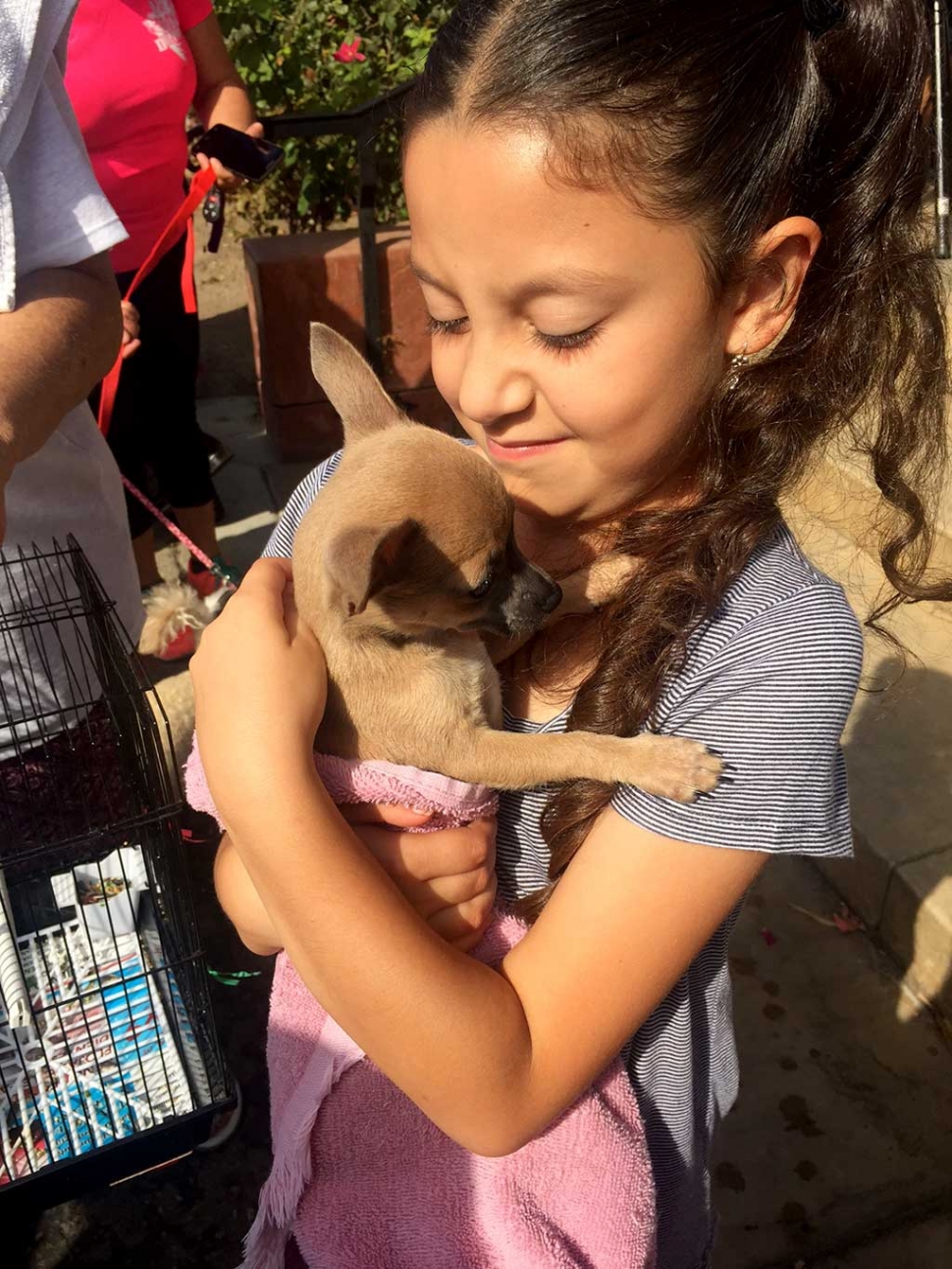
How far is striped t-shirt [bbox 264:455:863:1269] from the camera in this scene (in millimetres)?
1475

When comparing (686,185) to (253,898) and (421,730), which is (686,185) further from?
(253,898)

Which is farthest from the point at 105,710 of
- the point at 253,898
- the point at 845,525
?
the point at 845,525

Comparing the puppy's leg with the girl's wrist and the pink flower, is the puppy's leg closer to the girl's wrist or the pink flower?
the girl's wrist

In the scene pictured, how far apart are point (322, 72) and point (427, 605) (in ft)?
21.6

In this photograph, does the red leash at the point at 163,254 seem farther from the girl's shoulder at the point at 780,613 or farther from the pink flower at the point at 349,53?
the pink flower at the point at 349,53

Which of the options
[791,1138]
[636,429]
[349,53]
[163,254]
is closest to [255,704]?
[636,429]

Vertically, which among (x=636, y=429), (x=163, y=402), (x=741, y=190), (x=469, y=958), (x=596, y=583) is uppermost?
(x=741, y=190)

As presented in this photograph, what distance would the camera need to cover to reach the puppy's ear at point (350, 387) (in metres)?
2.15

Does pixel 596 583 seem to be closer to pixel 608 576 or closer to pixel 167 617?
pixel 608 576

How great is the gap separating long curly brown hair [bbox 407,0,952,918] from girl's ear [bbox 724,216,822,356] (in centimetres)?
3

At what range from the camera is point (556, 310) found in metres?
1.43

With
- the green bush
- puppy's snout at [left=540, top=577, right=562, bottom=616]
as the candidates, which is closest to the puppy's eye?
puppy's snout at [left=540, top=577, right=562, bottom=616]

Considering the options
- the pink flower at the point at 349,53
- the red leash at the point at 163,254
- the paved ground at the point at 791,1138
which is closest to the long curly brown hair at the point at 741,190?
the paved ground at the point at 791,1138

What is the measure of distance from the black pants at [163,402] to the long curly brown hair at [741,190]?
143 inches
